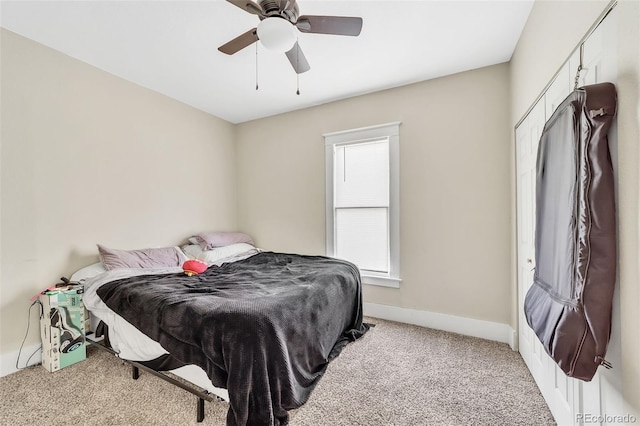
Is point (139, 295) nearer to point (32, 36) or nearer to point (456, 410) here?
point (456, 410)

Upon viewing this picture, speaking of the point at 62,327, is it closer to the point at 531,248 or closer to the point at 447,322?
the point at 447,322

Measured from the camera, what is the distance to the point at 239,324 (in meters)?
1.40

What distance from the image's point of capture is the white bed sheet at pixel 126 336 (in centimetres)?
165

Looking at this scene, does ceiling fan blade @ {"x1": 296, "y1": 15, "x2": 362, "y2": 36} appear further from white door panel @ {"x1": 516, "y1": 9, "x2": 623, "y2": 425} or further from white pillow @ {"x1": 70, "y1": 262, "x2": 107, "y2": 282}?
white pillow @ {"x1": 70, "y1": 262, "x2": 107, "y2": 282}

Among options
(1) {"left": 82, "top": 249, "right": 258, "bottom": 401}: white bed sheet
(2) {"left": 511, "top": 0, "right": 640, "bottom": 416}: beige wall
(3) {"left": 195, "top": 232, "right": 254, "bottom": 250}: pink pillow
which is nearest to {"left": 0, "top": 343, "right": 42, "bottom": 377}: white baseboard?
(1) {"left": 82, "top": 249, "right": 258, "bottom": 401}: white bed sheet

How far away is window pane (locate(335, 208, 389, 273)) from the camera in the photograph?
3209mm

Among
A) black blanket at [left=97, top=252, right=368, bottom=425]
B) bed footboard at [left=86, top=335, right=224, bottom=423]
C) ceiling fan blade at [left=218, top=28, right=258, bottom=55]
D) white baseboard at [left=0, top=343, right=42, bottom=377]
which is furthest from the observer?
white baseboard at [left=0, top=343, right=42, bottom=377]

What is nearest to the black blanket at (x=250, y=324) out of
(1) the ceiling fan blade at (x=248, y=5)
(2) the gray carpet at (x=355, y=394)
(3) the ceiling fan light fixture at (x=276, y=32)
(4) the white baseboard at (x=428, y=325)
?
(2) the gray carpet at (x=355, y=394)

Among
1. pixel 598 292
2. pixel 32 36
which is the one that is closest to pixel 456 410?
pixel 598 292

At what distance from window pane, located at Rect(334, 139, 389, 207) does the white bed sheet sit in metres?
2.24

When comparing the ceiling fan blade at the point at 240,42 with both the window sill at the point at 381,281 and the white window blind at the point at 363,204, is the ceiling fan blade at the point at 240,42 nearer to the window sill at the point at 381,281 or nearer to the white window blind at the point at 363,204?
the white window blind at the point at 363,204

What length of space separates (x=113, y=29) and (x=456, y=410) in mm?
3759

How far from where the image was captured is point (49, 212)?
232 centimetres

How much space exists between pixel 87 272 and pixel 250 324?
80.7 inches
